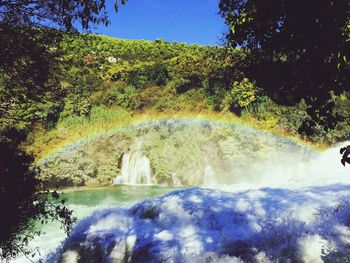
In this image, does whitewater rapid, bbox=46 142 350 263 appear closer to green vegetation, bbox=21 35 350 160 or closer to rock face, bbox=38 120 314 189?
rock face, bbox=38 120 314 189

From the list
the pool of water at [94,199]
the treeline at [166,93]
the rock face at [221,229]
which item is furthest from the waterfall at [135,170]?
the rock face at [221,229]

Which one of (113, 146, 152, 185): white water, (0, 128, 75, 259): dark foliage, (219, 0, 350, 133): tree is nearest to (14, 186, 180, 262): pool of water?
(113, 146, 152, 185): white water

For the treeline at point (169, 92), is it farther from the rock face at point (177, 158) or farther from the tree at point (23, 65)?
the tree at point (23, 65)

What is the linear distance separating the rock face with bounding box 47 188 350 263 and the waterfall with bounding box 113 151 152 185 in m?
11.2

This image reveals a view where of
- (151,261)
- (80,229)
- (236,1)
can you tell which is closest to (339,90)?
(236,1)

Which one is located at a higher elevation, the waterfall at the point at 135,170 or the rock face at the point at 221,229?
the waterfall at the point at 135,170

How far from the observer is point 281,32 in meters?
3.66

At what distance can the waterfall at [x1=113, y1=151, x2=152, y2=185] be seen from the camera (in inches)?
947

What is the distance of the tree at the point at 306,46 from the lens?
11.0 ft

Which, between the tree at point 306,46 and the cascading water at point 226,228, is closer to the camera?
the tree at point 306,46

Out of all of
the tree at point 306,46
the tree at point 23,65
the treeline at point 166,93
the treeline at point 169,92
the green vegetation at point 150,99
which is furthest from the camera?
the treeline at point 169,92

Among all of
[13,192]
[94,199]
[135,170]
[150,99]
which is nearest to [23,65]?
[13,192]

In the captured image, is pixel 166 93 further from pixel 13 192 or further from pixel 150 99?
pixel 13 192

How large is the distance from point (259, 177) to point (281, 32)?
20.6 meters
